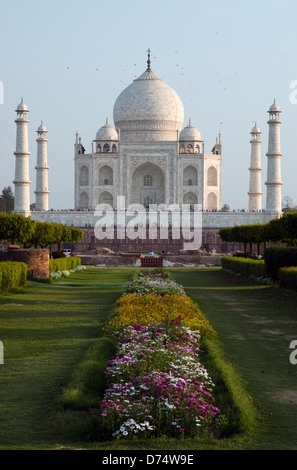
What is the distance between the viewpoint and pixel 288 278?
15.2 meters

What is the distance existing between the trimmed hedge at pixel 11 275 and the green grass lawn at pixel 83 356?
0.55 meters

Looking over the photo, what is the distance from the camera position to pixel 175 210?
44.7m

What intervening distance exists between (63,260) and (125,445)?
18.9 meters

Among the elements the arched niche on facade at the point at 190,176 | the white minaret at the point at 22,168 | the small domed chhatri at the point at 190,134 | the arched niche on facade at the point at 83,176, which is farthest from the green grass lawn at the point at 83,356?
the small domed chhatri at the point at 190,134

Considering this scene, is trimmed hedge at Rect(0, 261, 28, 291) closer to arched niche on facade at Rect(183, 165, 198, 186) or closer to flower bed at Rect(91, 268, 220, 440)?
flower bed at Rect(91, 268, 220, 440)

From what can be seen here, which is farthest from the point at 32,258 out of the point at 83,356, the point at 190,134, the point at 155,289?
the point at 190,134

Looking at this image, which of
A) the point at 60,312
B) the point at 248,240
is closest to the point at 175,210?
the point at 248,240

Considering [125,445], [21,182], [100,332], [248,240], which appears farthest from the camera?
[21,182]

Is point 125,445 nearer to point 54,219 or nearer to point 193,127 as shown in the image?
point 54,219

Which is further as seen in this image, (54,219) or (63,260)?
(54,219)

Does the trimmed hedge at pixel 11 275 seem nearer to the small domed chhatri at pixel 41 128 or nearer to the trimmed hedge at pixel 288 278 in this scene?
the trimmed hedge at pixel 288 278

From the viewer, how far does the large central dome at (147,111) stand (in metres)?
50.7

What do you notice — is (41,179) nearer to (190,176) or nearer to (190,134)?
(190,176)

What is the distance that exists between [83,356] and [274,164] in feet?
124
